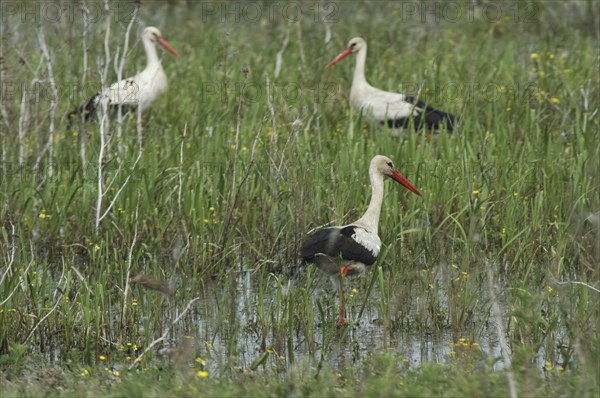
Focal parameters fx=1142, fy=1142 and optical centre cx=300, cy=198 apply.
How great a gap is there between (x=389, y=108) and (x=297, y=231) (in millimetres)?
2656

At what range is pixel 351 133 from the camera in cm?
802

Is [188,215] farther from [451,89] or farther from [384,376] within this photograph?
[451,89]

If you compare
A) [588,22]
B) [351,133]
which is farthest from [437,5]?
[351,133]

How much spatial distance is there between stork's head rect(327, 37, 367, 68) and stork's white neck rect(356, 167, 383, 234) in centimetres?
336

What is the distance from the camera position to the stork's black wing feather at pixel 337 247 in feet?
19.3

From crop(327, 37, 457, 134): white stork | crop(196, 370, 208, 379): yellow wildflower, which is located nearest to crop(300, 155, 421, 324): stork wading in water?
crop(196, 370, 208, 379): yellow wildflower

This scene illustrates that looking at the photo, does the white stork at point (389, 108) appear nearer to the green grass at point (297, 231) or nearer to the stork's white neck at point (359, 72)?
the stork's white neck at point (359, 72)

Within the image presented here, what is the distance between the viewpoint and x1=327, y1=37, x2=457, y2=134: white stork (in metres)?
8.64

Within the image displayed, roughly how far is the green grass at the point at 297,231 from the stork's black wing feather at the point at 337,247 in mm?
201

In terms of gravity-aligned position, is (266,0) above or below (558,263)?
above

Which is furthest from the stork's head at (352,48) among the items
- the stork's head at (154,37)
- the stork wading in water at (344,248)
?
the stork wading in water at (344,248)

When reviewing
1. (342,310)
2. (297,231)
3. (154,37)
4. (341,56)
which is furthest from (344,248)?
(154,37)

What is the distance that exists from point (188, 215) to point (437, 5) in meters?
7.30

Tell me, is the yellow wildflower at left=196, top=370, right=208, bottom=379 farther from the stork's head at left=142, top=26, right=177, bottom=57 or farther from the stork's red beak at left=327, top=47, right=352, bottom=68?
the stork's head at left=142, top=26, right=177, bottom=57
